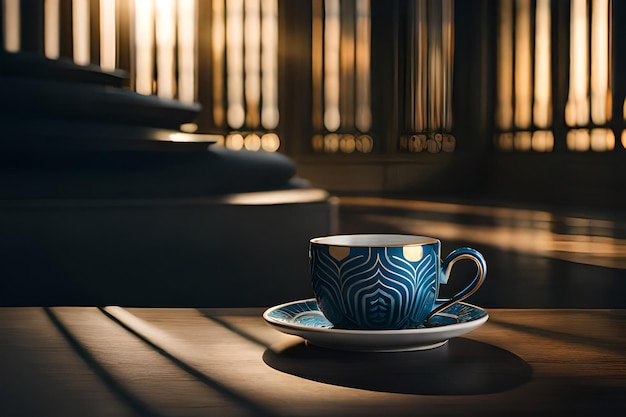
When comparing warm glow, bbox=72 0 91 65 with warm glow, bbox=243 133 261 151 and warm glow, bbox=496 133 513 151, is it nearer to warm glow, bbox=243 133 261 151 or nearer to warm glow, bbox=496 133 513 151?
warm glow, bbox=243 133 261 151

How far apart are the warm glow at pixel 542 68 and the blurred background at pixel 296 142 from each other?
0.07 feet

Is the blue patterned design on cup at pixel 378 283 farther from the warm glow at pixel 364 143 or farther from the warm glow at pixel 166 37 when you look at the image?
the warm glow at pixel 166 37

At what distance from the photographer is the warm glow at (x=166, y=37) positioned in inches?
289

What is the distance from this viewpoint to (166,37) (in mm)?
7348

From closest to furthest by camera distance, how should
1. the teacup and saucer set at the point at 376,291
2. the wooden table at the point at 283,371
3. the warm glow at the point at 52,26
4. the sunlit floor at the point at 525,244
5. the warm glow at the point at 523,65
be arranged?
the wooden table at the point at 283,371, the teacup and saucer set at the point at 376,291, the sunlit floor at the point at 525,244, the warm glow at the point at 523,65, the warm glow at the point at 52,26

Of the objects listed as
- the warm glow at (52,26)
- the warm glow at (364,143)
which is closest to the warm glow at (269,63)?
the warm glow at (364,143)

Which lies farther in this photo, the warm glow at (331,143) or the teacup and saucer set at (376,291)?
the warm glow at (331,143)

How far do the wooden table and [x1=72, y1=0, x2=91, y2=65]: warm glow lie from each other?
682 cm

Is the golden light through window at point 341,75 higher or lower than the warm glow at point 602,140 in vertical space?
higher

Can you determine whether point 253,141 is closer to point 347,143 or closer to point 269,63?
point 269,63

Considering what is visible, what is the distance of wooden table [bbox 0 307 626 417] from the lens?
414mm

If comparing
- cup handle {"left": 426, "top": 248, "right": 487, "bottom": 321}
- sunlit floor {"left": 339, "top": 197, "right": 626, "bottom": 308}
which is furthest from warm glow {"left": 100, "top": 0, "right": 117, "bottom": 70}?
cup handle {"left": 426, "top": 248, "right": 487, "bottom": 321}

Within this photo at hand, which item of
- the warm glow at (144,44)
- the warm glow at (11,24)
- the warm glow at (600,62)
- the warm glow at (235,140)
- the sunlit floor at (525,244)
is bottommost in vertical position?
the sunlit floor at (525,244)

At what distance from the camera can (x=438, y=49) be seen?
724 centimetres
